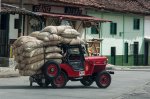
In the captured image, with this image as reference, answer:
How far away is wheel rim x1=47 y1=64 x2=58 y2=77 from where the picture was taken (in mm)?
20688

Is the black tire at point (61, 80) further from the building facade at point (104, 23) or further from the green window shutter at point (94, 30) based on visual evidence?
the green window shutter at point (94, 30)

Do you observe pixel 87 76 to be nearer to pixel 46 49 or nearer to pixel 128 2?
pixel 46 49

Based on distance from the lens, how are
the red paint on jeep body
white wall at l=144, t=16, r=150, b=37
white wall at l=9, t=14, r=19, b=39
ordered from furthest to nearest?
1. white wall at l=144, t=16, r=150, b=37
2. white wall at l=9, t=14, r=19, b=39
3. the red paint on jeep body

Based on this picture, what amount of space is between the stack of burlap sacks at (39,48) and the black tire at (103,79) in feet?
5.25

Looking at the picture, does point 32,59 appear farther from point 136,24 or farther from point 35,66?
point 136,24

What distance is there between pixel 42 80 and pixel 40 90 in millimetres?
1080

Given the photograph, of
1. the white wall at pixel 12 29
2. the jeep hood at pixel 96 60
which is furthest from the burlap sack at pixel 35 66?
the white wall at pixel 12 29

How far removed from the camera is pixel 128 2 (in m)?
55.4

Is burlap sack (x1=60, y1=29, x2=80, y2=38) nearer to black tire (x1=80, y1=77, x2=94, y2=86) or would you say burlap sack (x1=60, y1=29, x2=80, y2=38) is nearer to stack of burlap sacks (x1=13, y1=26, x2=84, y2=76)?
stack of burlap sacks (x1=13, y1=26, x2=84, y2=76)

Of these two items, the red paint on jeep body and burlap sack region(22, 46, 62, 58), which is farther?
the red paint on jeep body

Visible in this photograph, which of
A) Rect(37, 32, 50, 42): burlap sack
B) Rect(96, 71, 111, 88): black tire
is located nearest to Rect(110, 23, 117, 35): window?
Rect(96, 71, 111, 88): black tire

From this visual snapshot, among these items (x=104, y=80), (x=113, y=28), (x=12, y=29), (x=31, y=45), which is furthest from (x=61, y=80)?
(x=113, y=28)

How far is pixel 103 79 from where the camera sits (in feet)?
72.0

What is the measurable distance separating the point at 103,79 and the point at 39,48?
3.07 meters
